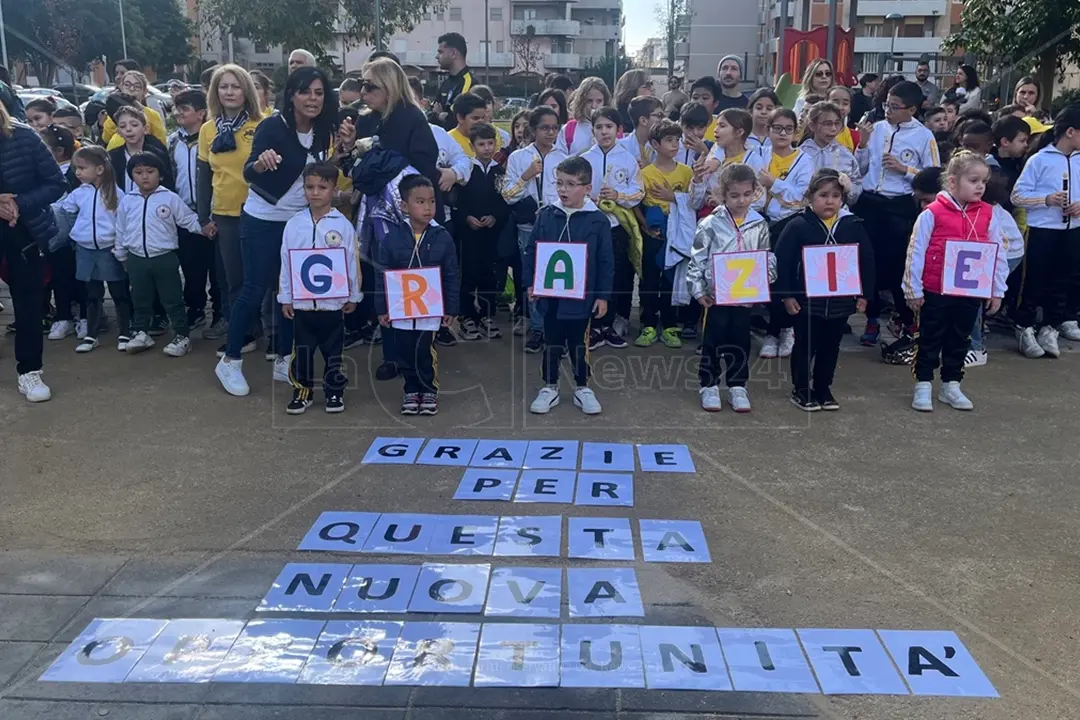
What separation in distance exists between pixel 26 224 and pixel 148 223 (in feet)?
4.17

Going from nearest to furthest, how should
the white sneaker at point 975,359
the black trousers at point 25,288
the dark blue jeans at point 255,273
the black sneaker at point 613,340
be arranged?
A: the black trousers at point 25,288, the dark blue jeans at point 255,273, the white sneaker at point 975,359, the black sneaker at point 613,340

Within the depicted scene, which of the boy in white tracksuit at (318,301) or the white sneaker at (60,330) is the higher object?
the boy in white tracksuit at (318,301)

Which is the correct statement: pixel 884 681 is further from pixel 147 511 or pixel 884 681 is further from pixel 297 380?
pixel 297 380

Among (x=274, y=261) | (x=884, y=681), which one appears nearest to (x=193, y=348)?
(x=274, y=261)

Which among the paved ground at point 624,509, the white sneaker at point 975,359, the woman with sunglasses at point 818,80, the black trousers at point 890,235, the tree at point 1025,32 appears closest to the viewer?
the paved ground at point 624,509

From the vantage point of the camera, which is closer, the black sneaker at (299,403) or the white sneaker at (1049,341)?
the black sneaker at (299,403)

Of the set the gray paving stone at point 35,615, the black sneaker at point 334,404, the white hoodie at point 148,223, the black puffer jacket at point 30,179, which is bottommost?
the gray paving stone at point 35,615

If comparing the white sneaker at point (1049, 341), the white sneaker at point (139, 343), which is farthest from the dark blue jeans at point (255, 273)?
the white sneaker at point (1049, 341)

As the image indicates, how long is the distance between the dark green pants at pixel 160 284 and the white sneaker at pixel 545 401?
120 inches

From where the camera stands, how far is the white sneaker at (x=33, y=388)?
6574 mm

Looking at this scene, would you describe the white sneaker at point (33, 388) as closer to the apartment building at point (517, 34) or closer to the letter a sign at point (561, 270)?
the letter a sign at point (561, 270)

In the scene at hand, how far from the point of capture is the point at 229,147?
22.0ft

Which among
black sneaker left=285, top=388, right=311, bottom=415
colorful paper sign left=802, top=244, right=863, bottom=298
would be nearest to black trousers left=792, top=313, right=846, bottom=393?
colorful paper sign left=802, top=244, right=863, bottom=298

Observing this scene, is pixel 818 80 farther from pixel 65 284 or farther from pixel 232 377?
pixel 65 284
